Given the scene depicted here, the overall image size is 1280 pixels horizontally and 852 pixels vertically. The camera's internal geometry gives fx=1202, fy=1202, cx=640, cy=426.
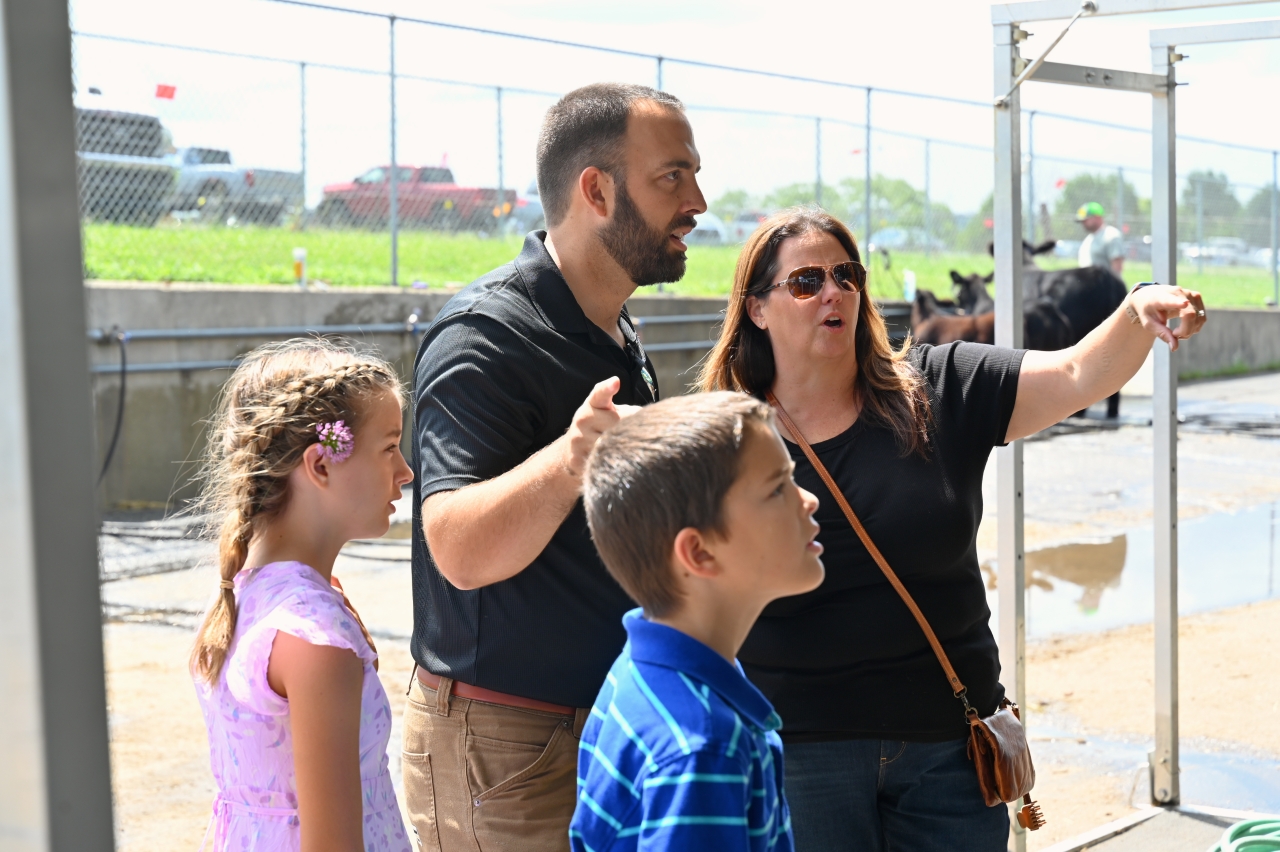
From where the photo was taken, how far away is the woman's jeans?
7.79 feet

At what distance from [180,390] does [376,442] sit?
26.5ft

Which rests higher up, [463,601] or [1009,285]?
[1009,285]

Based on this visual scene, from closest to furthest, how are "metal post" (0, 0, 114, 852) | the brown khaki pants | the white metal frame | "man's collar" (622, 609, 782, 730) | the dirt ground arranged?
"metal post" (0, 0, 114, 852), "man's collar" (622, 609, 782, 730), the brown khaki pants, the white metal frame, the dirt ground

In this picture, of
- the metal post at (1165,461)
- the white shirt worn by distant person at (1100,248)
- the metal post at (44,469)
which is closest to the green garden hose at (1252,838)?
the metal post at (1165,461)

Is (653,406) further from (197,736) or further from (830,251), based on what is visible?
(197,736)

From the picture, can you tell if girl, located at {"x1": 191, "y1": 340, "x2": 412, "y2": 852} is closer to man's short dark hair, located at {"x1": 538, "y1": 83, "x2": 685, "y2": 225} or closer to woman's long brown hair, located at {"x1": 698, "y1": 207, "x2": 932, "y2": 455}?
man's short dark hair, located at {"x1": 538, "y1": 83, "x2": 685, "y2": 225}

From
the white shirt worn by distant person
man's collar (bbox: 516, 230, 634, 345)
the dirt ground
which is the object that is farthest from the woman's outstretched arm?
the white shirt worn by distant person

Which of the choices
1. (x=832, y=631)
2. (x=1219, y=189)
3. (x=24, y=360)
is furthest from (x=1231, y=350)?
(x=24, y=360)

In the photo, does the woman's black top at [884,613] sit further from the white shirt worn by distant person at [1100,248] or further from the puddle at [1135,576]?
the white shirt worn by distant person at [1100,248]

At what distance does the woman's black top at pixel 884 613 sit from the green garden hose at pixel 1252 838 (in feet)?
3.45

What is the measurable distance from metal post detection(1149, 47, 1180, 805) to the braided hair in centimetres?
286

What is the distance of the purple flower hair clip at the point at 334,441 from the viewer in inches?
83.1

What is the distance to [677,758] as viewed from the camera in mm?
1436

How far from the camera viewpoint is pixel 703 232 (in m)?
17.0
